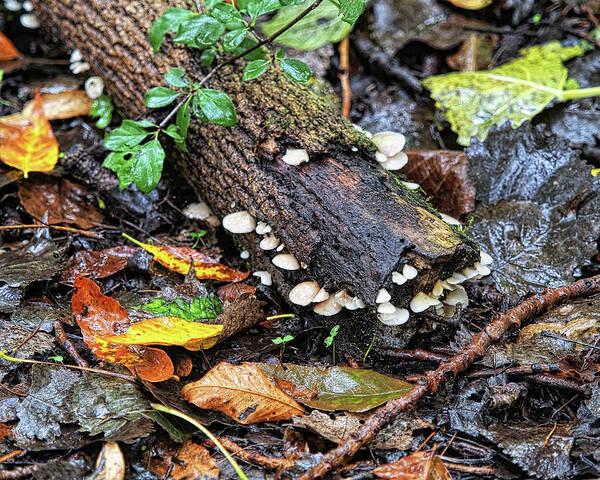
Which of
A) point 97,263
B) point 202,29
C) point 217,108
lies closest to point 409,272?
point 217,108

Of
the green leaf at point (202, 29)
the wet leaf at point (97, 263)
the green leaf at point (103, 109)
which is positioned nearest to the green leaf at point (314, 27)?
the green leaf at point (202, 29)

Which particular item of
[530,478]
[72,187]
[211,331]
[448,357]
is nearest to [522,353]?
[448,357]

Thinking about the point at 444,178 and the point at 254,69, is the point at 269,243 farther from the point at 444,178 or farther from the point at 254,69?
the point at 444,178

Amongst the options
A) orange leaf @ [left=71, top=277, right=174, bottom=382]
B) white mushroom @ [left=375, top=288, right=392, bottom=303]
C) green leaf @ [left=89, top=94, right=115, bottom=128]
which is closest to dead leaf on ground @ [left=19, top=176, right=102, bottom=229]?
green leaf @ [left=89, top=94, right=115, bottom=128]

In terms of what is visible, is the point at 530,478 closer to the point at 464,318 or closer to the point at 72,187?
the point at 464,318

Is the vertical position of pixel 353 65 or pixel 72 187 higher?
pixel 353 65

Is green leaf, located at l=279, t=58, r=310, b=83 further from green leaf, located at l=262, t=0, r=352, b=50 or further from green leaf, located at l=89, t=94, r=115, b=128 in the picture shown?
Result: green leaf, located at l=89, t=94, r=115, b=128
